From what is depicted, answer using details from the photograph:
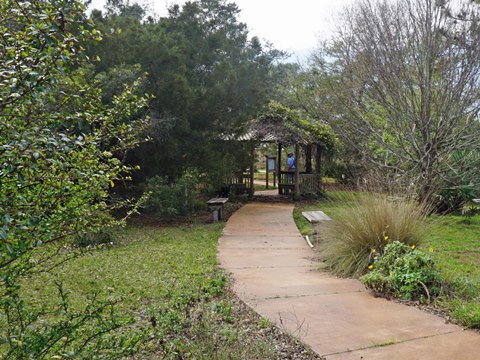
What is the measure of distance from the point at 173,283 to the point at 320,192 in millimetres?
11908

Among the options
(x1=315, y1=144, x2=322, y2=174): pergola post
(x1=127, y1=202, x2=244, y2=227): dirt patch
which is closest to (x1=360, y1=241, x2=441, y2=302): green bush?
(x1=127, y1=202, x2=244, y2=227): dirt patch

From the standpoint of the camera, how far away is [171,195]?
34.6 ft

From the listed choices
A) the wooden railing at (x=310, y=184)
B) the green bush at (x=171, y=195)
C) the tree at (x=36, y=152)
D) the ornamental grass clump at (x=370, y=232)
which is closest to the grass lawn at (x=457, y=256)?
the ornamental grass clump at (x=370, y=232)

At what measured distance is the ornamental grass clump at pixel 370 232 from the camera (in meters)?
5.30

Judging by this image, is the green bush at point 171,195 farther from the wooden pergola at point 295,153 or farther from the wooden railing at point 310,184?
the wooden railing at point 310,184

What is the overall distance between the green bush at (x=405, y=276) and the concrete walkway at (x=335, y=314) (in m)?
0.18

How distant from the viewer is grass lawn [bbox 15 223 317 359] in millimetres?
2887

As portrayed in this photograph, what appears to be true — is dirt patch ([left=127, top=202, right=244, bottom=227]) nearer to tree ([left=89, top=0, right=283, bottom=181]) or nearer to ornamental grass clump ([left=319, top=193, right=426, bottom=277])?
tree ([left=89, top=0, right=283, bottom=181])

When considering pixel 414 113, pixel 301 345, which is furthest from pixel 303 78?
pixel 301 345

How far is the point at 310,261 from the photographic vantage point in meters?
6.35

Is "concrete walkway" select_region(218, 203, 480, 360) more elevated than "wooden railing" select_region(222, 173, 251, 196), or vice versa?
"wooden railing" select_region(222, 173, 251, 196)

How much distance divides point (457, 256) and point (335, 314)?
3.64 m

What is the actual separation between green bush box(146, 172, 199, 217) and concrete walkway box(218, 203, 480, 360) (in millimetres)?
3856

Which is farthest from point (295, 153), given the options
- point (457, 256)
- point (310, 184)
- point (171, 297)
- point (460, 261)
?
point (171, 297)
